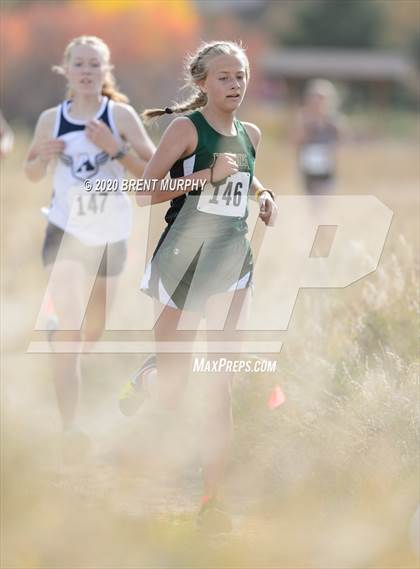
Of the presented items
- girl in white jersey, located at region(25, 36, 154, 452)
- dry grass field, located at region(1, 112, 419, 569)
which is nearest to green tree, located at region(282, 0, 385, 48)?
dry grass field, located at region(1, 112, 419, 569)

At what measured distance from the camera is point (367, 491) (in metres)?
4.73

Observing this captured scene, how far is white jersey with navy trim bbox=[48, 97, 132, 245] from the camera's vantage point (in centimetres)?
575

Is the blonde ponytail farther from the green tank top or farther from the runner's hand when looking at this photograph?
the runner's hand

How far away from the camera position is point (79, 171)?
227 inches

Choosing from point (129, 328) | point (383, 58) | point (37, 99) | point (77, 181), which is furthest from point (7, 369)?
point (383, 58)

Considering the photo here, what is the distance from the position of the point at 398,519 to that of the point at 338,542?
0.27 metres

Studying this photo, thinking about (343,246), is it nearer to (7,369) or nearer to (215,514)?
(7,369)

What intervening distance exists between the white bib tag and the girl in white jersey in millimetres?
1028

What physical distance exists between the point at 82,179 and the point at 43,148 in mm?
264

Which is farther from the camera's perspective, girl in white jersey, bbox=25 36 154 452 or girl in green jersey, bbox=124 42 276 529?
girl in white jersey, bbox=25 36 154 452

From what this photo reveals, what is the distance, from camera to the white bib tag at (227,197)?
469 centimetres

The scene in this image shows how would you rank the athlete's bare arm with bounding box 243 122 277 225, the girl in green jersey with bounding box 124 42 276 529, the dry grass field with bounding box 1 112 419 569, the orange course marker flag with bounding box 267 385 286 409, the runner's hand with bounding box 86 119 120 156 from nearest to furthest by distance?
1. the dry grass field with bounding box 1 112 419 569
2. the girl in green jersey with bounding box 124 42 276 529
3. the athlete's bare arm with bounding box 243 122 277 225
4. the orange course marker flag with bounding box 267 385 286 409
5. the runner's hand with bounding box 86 119 120 156

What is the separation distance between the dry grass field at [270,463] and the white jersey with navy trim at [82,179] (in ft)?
3.73

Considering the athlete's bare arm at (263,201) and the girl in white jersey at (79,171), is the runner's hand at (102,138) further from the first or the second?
the athlete's bare arm at (263,201)
